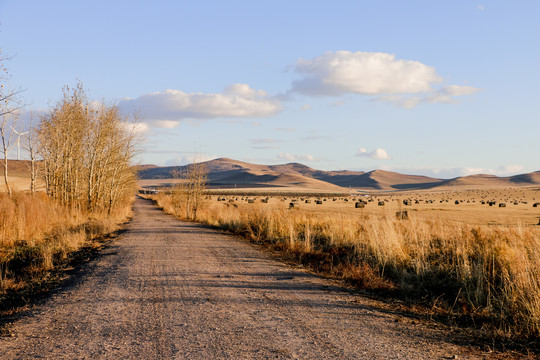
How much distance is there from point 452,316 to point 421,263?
2.80 metres

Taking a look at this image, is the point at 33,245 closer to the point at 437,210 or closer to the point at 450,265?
the point at 450,265

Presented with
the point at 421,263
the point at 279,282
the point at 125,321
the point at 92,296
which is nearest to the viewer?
the point at 125,321

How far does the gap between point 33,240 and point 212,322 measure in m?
11.1

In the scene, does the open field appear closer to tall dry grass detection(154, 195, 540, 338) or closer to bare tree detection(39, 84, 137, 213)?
tall dry grass detection(154, 195, 540, 338)

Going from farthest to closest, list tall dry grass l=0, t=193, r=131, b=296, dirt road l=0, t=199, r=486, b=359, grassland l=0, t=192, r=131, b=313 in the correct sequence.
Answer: tall dry grass l=0, t=193, r=131, b=296 < grassland l=0, t=192, r=131, b=313 < dirt road l=0, t=199, r=486, b=359

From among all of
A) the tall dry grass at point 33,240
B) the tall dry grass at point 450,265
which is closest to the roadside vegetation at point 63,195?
the tall dry grass at point 33,240

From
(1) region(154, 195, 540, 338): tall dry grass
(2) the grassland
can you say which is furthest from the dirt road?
(1) region(154, 195, 540, 338): tall dry grass

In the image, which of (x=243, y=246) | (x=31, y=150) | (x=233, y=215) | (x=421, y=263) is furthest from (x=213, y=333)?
(x=31, y=150)

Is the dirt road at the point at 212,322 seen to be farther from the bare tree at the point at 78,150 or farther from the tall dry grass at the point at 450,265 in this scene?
the bare tree at the point at 78,150

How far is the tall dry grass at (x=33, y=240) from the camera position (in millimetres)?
9625

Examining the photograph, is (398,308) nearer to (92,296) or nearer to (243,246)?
(92,296)

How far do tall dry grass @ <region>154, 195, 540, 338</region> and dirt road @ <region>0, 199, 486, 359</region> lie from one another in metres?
1.24

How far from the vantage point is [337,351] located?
179 inches

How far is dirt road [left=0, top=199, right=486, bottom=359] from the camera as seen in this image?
453cm
